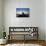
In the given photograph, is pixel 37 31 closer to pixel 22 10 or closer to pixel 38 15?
pixel 38 15

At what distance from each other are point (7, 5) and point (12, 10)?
31 cm

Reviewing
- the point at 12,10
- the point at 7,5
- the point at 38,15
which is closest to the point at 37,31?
the point at 38,15

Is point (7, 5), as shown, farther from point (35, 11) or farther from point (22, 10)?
point (35, 11)

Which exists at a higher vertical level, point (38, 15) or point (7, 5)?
point (7, 5)

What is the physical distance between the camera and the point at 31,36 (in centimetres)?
496

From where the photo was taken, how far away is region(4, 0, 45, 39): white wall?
5039mm

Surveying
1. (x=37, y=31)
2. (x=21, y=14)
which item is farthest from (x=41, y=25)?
(x=21, y=14)

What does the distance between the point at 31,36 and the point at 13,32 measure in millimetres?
793

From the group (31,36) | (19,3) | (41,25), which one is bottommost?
(31,36)

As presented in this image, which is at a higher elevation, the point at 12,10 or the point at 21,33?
the point at 12,10

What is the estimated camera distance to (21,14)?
5023 mm

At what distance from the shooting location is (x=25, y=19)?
5074 mm

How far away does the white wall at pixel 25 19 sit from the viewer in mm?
5039

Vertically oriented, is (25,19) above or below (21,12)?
below
